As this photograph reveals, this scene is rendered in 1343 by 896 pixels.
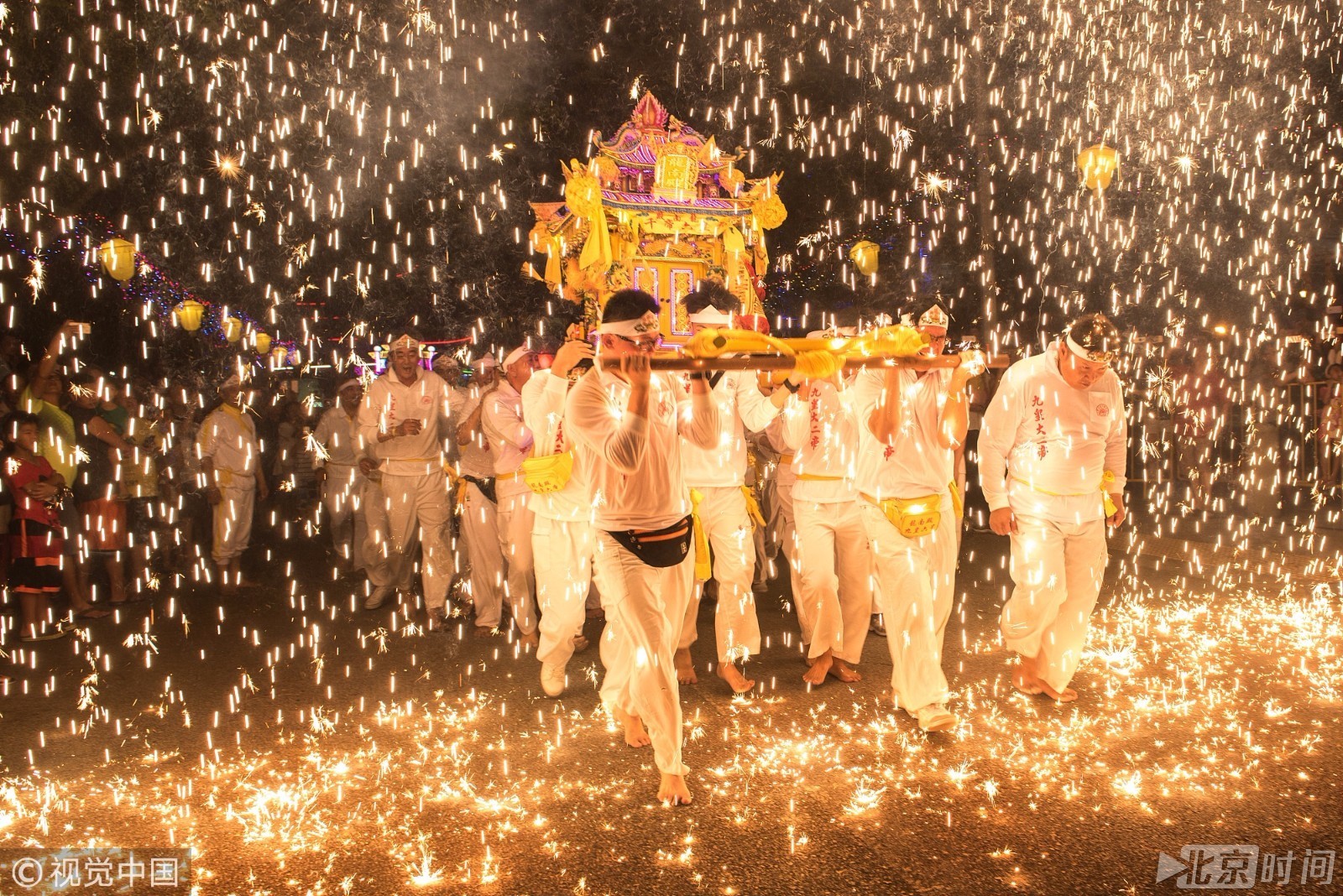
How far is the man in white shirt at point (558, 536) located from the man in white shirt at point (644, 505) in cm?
99

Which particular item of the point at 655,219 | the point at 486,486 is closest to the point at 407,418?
the point at 486,486

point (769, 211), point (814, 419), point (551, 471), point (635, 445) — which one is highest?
point (769, 211)

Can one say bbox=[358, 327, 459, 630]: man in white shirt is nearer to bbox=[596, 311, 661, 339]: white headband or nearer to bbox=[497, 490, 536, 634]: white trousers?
bbox=[497, 490, 536, 634]: white trousers

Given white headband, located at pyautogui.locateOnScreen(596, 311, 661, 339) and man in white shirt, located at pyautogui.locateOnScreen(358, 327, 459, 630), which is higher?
white headband, located at pyautogui.locateOnScreen(596, 311, 661, 339)

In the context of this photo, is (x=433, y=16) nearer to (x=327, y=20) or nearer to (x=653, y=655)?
(x=327, y=20)

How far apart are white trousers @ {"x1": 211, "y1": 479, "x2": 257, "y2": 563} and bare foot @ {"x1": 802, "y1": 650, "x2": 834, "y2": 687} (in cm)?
596

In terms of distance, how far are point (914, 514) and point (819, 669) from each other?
4.04 ft

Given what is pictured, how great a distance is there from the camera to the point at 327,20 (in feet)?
36.6

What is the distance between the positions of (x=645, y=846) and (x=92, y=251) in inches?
407

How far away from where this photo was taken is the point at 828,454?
517cm

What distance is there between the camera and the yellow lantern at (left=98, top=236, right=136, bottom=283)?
9.12 metres

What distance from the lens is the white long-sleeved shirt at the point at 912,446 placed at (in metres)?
4.53

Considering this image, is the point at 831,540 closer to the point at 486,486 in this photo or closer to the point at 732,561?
the point at 732,561

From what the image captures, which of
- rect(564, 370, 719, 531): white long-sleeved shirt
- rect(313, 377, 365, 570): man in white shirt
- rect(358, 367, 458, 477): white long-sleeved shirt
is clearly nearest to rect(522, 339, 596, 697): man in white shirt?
rect(564, 370, 719, 531): white long-sleeved shirt
